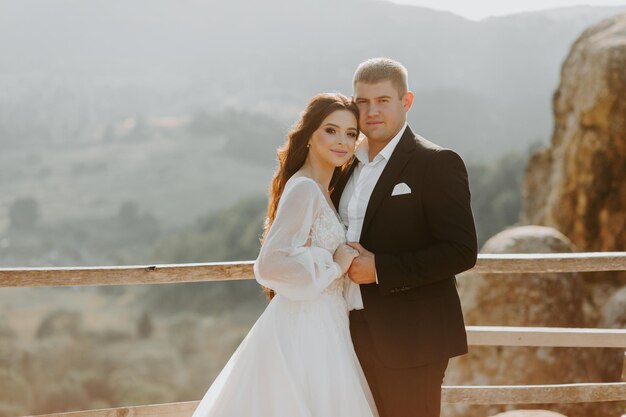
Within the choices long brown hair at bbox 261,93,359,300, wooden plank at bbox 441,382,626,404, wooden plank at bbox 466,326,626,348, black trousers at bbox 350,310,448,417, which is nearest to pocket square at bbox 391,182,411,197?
long brown hair at bbox 261,93,359,300

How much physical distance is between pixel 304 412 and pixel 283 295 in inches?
20.1

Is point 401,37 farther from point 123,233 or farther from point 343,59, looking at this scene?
point 123,233

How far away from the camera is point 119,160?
195 ft

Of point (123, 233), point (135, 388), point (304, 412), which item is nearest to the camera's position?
point (304, 412)

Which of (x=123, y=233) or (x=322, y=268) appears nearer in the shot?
(x=322, y=268)

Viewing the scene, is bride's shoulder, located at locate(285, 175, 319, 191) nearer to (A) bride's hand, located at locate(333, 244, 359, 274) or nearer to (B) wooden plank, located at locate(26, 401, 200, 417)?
(A) bride's hand, located at locate(333, 244, 359, 274)

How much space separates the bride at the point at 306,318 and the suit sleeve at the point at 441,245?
0.63 feet

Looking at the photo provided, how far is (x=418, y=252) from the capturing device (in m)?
3.13

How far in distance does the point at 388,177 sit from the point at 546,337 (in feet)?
6.80

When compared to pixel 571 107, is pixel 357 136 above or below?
above

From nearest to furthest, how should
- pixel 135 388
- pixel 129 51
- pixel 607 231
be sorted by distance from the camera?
pixel 607 231 → pixel 135 388 → pixel 129 51

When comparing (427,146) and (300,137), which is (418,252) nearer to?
(427,146)

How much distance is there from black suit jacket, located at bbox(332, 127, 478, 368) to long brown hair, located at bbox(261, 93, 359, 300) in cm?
34

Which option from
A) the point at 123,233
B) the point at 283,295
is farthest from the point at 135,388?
the point at 283,295
